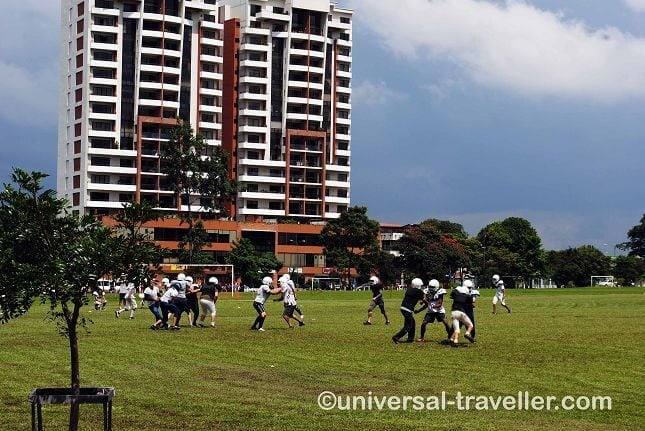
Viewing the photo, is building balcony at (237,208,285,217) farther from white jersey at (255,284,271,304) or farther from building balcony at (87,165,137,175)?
white jersey at (255,284,271,304)

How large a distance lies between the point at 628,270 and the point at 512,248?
17.6 metres

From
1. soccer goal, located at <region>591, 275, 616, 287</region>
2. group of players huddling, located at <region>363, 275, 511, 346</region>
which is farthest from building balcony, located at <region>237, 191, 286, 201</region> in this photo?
group of players huddling, located at <region>363, 275, 511, 346</region>

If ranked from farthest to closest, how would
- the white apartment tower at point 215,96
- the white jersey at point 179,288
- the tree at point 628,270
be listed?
the tree at point 628,270 → the white apartment tower at point 215,96 → the white jersey at point 179,288

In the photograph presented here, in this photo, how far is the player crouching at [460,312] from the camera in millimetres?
37312


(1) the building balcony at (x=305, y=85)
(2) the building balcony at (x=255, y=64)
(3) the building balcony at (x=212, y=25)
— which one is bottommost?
(1) the building balcony at (x=305, y=85)

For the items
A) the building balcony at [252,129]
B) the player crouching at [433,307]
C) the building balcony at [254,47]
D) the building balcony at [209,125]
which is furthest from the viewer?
the building balcony at [252,129]

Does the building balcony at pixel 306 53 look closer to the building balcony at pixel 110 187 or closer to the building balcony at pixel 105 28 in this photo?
the building balcony at pixel 105 28

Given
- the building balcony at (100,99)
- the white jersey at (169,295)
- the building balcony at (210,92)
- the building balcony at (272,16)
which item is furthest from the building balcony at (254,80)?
the white jersey at (169,295)

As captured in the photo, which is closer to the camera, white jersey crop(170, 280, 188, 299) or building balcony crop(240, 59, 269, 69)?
white jersey crop(170, 280, 188, 299)

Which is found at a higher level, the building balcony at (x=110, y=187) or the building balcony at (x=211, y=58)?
the building balcony at (x=211, y=58)

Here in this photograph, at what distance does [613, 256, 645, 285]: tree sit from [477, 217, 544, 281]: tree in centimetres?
1189

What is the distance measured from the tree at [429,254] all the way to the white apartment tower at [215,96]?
780 inches

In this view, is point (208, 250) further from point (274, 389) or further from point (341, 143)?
point (274, 389)

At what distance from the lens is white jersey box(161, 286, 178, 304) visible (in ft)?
157
